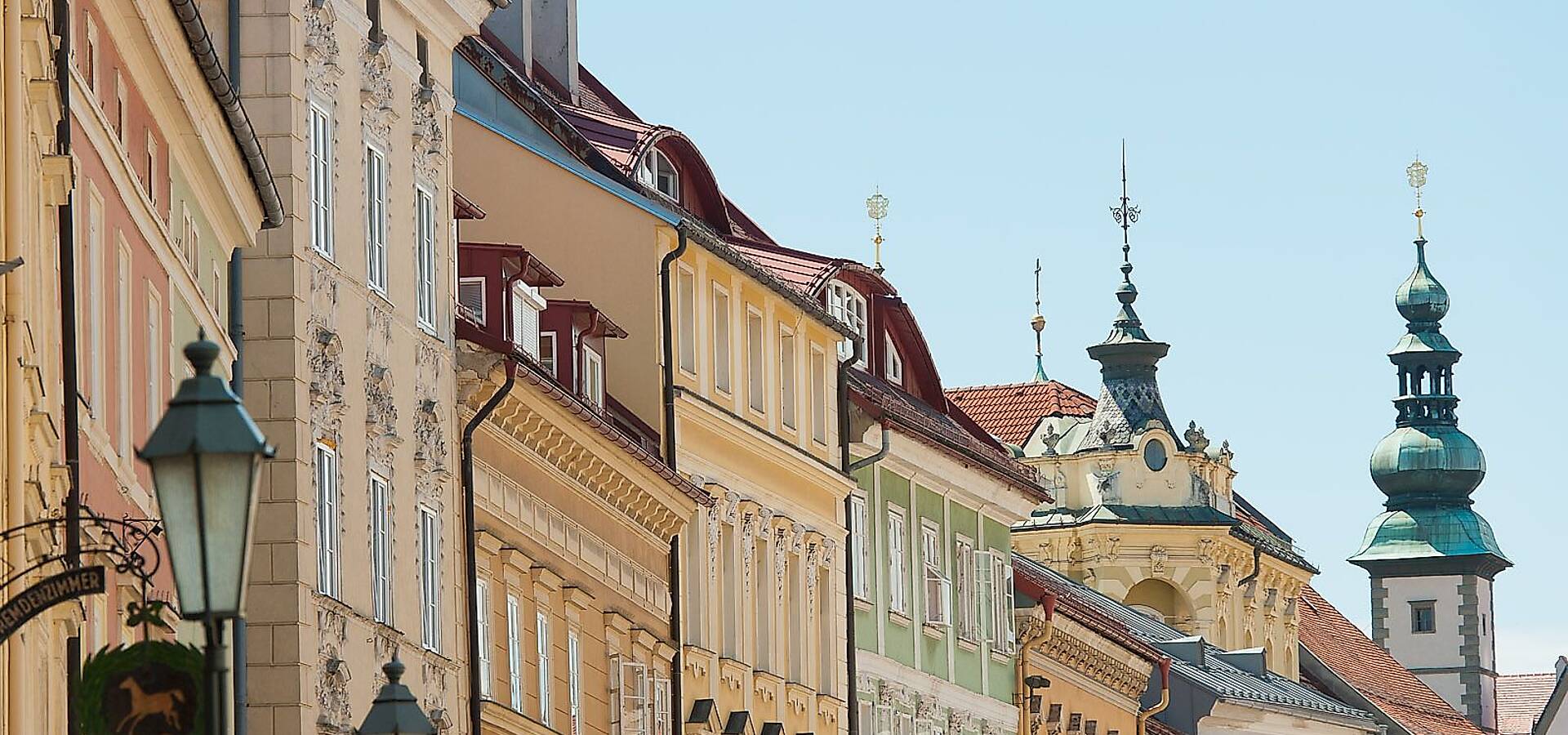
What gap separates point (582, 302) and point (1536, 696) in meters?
133

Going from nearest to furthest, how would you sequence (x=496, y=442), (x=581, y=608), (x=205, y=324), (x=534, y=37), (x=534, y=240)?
(x=205, y=324)
(x=496, y=442)
(x=581, y=608)
(x=534, y=240)
(x=534, y=37)

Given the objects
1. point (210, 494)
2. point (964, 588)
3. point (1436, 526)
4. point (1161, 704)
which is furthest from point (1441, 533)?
point (210, 494)

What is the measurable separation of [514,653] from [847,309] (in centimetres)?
1588

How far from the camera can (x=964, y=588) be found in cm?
4931

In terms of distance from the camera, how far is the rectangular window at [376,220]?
2677 centimetres

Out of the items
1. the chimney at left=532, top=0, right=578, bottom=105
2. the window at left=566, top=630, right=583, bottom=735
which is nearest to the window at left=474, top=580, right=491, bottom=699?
the window at left=566, top=630, right=583, bottom=735

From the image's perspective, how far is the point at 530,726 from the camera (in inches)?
1213

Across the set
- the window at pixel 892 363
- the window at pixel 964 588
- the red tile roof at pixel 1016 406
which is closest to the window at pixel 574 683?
the window at pixel 892 363

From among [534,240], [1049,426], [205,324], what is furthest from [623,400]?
[1049,426]

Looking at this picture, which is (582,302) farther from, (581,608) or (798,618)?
(798,618)

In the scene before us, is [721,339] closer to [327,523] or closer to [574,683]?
[574,683]

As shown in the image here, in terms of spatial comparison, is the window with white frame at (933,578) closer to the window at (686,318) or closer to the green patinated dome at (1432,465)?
the window at (686,318)

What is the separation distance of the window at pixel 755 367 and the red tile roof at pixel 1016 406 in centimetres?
4818

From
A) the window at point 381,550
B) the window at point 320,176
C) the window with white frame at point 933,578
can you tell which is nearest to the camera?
the window at point 320,176
